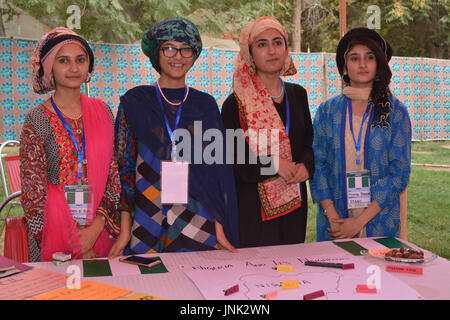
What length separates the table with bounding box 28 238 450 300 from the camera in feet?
4.64

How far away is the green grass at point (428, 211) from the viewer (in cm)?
455

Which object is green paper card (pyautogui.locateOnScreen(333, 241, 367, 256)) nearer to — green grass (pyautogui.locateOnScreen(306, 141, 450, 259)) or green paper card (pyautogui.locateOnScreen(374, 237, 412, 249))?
green paper card (pyautogui.locateOnScreen(374, 237, 412, 249))

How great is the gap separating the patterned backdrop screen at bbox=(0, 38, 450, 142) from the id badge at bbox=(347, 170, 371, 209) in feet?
21.6

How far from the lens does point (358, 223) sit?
2.23m

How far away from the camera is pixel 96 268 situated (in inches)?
63.9

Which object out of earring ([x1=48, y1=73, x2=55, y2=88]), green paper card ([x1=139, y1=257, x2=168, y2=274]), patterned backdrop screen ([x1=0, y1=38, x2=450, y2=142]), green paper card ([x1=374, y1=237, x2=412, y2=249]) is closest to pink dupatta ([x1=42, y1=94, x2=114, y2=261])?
earring ([x1=48, y1=73, x2=55, y2=88])

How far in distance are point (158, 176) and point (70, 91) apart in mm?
569

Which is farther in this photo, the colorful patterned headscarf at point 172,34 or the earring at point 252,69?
the earring at point 252,69

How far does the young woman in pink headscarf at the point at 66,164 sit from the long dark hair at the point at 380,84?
4.05ft

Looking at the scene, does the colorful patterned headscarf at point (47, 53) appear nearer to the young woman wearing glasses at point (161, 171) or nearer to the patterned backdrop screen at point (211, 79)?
the young woman wearing glasses at point (161, 171)

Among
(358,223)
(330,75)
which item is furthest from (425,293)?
(330,75)

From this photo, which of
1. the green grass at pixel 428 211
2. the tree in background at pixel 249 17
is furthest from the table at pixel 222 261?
the tree in background at pixel 249 17

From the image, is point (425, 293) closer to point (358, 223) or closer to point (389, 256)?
point (389, 256)

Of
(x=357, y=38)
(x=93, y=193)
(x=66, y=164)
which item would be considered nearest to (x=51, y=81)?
(x=66, y=164)
